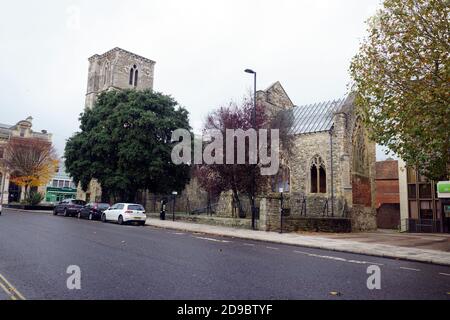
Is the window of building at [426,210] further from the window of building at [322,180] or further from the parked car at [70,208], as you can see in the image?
the parked car at [70,208]

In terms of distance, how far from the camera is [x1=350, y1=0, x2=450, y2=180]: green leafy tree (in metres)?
11.4

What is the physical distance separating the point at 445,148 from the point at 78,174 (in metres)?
29.9

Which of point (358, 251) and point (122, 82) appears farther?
point (122, 82)

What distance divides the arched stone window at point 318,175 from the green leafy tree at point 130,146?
11622mm

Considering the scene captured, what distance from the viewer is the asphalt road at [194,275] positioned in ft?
18.9

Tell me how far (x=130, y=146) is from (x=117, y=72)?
88.1 feet

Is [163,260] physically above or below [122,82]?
below

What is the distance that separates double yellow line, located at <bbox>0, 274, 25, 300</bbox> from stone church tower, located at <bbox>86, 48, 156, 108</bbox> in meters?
47.6

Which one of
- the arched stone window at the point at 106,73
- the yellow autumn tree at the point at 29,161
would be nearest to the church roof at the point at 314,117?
the arched stone window at the point at 106,73

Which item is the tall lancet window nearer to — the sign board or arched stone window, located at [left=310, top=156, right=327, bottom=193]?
arched stone window, located at [left=310, top=156, right=327, bottom=193]
